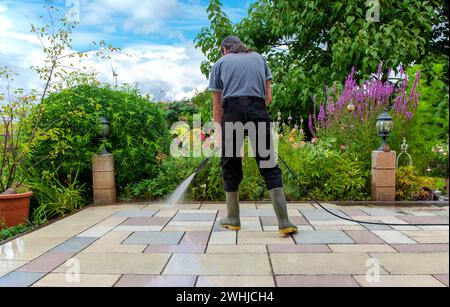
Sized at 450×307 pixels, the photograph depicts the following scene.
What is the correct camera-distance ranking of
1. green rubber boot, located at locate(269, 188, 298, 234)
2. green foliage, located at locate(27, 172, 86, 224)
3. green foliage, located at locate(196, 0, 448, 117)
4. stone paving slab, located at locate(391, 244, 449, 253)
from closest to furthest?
stone paving slab, located at locate(391, 244, 449, 253) < green rubber boot, located at locate(269, 188, 298, 234) < green foliage, located at locate(27, 172, 86, 224) < green foliage, located at locate(196, 0, 448, 117)

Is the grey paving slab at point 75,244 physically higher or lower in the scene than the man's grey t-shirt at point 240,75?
lower

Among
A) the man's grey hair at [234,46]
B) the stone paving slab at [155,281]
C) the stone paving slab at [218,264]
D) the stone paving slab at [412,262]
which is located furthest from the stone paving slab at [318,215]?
the stone paving slab at [155,281]

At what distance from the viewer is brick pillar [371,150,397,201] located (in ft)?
14.2

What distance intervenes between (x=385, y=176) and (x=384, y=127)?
0.54 m

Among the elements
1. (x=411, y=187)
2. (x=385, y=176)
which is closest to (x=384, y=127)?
(x=385, y=176)

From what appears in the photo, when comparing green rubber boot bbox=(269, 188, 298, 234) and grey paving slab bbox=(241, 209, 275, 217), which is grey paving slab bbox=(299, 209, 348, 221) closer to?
grey paving slab bbox=(241, 209, 275, 217)

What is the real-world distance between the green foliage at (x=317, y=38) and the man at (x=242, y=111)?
142 inches

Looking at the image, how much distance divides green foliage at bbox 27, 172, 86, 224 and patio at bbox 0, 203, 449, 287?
18.8 inches

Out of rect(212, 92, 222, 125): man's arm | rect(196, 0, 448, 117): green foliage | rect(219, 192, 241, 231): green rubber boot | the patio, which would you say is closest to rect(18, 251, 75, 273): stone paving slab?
the patio

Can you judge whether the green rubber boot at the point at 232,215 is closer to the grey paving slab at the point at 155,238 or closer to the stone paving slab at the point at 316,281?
the grey paving slab at the point at 155,238

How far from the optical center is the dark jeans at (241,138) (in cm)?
291
